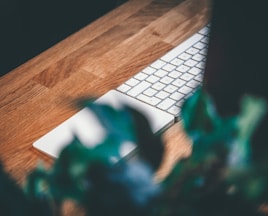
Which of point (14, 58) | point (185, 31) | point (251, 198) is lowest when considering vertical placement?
point (14, 58)

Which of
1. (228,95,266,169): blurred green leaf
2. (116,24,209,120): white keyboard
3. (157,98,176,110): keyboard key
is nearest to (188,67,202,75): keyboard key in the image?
(116,24,209,120): white keyboard

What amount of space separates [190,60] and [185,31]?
0.16 m

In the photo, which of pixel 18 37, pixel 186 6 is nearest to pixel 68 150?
pixel 186 6

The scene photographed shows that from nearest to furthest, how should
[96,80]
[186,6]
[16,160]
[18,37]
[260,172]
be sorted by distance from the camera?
[260,172] → [16,160] → [96,80] → [186,6] → [18,37]

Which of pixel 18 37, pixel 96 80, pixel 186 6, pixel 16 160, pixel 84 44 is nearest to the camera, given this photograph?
pixel 16 160

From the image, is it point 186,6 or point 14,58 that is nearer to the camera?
point 186,6

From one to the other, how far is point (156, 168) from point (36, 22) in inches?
48.9

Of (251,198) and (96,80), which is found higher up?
(251,198)

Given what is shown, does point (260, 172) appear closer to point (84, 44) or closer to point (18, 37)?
point (84, 44)

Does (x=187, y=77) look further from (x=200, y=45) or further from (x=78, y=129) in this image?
(x=78, y=129)

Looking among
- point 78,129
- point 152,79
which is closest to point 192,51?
point 152,79

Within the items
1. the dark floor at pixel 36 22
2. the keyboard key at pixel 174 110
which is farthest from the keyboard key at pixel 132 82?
the dark floor at pixel 36 22

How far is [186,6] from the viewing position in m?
1.33

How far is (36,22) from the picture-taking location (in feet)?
5.27
